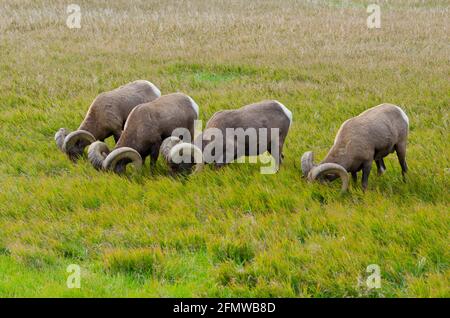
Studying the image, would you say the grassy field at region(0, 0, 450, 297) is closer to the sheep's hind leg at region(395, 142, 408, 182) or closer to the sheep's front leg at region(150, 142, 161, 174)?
the sheep's hind leg at region(395, 142, 408, 182)

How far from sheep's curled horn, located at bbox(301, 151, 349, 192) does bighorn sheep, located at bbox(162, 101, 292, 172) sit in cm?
108

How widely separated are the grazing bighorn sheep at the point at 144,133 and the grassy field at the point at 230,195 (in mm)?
→ 307

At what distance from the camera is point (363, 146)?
9.45m

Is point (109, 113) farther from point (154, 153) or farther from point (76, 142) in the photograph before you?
point (154, 153)

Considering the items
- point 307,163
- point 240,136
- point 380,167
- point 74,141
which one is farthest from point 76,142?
point 380,167

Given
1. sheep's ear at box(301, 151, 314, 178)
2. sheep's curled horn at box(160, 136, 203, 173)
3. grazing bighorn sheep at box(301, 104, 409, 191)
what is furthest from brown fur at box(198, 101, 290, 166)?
grazing bighorn sheep at box(301, 104, 409, 191)

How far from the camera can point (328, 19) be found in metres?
26.4

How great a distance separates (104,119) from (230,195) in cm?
390

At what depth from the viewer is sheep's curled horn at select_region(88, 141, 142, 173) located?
10.1m

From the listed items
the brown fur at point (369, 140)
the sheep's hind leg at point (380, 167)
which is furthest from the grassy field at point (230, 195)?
the brown fur at point (369, 140)

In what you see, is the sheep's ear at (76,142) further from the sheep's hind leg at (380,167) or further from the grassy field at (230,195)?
the sheep's hind leg at (380,167)

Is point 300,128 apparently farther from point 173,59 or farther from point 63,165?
point 173,59
